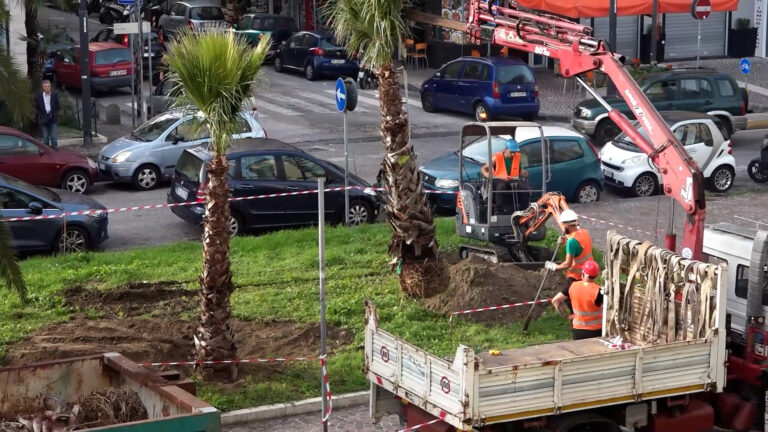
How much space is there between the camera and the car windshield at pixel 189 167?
20.2 m

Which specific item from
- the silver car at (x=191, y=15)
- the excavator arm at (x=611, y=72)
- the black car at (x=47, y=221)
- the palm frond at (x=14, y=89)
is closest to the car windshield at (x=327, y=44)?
the silver car at (x=191, y=15)

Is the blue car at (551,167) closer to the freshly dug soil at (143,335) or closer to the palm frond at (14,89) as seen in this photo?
the freshly dug soil at (143,335)

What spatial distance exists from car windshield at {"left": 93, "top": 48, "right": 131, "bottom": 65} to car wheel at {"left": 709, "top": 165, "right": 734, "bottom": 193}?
15.9 metres

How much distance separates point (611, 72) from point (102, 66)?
19.8m

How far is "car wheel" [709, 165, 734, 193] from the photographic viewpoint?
24.5m

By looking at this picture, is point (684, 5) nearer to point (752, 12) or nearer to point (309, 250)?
point (752, 12)

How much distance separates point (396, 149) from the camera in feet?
52.6

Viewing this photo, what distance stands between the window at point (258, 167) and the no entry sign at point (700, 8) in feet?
53.1

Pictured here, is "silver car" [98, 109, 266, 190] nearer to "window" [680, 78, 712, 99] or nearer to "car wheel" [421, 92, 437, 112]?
"car wheel" [421, 92, 437, 112]

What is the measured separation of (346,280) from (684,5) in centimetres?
1987

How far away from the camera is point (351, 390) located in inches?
534

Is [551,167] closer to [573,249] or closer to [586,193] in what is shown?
[586,193]

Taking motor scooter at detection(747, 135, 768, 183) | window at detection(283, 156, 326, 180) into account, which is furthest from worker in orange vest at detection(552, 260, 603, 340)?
motor scooter at detection(747, 135, 768, 183)

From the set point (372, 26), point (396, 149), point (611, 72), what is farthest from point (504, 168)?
point (372, 26)
